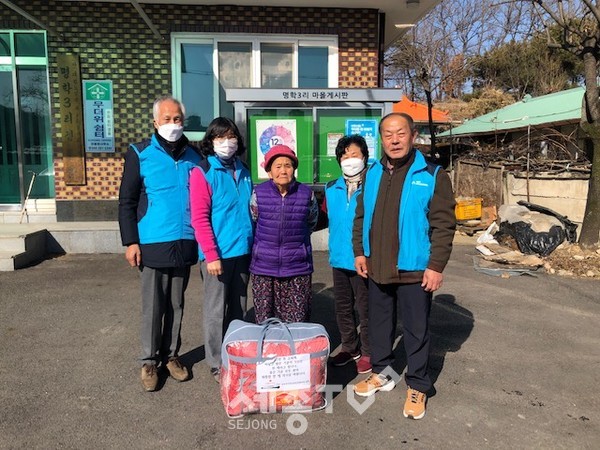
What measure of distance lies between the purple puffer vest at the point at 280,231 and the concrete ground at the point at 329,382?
2.95 feet

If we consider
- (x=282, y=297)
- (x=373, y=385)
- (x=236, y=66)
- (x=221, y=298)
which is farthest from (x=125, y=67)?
(x=373, y=385)

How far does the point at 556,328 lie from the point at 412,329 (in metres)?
2.27

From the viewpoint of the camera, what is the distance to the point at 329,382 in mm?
3350

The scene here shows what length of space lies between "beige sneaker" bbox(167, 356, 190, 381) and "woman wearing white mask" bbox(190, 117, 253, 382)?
0.21m

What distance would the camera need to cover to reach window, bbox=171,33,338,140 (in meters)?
8.30

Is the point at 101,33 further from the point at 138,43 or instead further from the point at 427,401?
the point at 427,401

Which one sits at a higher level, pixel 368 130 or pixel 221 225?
pixel 368 130

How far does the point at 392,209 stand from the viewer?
2.90m

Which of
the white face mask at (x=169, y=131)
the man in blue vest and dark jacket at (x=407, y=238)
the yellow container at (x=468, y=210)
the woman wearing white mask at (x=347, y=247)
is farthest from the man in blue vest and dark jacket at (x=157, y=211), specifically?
the yellow container at (x=468, y=210)

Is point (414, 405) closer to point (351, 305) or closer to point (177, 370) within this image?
point (351, 305)

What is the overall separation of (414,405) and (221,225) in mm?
1635

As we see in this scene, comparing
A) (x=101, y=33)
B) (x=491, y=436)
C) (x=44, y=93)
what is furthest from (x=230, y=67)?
(x=491, y=436)

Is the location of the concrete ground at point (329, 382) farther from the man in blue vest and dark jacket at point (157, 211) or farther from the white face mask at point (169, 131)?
the white face mask at point (169, 131)

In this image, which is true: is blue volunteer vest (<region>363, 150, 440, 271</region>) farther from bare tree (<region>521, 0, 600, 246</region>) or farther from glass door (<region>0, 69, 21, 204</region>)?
glass door (<region>0, 69, 21, 204</region>)
